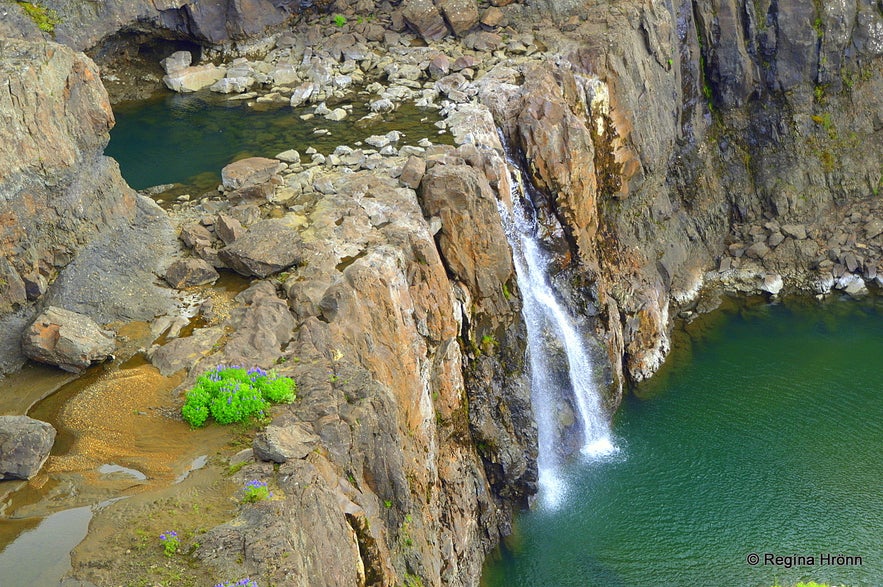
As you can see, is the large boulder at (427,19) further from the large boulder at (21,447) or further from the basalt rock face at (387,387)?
the large boulder at (21,447)

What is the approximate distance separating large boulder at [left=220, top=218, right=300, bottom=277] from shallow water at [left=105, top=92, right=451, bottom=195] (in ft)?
25.6

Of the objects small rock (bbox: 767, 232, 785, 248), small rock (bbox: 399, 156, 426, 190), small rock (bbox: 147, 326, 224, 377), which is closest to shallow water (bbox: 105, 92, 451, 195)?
small rock (bbox: 399, 156, 426, 190)

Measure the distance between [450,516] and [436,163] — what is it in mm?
11567

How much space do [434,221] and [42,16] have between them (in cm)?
2371

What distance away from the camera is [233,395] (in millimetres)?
19594

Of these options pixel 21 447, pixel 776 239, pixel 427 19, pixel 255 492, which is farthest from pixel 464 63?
pixel 21 447

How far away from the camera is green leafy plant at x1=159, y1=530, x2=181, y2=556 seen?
51.5 feet

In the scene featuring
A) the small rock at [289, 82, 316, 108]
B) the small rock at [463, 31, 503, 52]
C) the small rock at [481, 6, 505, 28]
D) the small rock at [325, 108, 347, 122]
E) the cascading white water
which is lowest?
the cascading white water

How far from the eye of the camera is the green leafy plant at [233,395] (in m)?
19.5

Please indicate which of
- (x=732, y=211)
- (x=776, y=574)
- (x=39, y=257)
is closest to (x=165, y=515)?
(x=39, y=257)

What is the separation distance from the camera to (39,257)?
2270cm

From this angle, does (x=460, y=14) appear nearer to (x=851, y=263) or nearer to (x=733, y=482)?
(x=851, y=263)

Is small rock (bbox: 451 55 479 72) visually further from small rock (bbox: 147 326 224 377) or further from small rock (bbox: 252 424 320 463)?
small rock (bbox: 252 424 320 463)

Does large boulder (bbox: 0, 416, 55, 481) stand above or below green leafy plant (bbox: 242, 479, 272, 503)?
above
